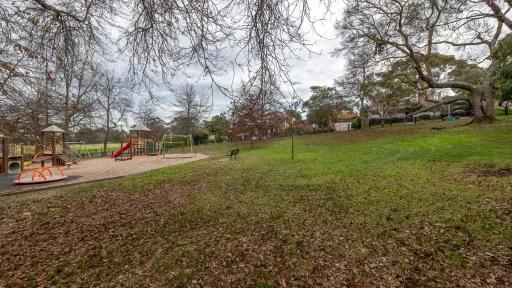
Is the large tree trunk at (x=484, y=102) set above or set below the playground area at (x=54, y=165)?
above

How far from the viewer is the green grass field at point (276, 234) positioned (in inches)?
115

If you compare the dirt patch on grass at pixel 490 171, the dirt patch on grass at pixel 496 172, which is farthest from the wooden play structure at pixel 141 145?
the dirt patch on grass at pixel 496 172

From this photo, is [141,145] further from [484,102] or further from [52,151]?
[484,102]

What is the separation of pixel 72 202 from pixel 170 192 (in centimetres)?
251

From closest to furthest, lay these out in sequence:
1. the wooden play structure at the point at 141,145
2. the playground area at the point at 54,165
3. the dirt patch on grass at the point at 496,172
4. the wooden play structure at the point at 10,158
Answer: the dirt patch on grass at the point at 496,172 < the playground area at the point at 54,165 < the wooden play structure at the point at 10,158 < the wooden play structure at the point at 141,145

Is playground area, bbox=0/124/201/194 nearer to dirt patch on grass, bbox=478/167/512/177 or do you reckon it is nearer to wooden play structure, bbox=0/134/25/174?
wooden play structure, bbox=0/134/25/174

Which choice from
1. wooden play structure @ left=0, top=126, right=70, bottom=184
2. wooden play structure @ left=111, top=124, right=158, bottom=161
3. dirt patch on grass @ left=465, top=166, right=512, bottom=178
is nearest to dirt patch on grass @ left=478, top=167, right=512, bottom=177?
dirt patch on grass @ left=465, top=166, right=512, bottom=178

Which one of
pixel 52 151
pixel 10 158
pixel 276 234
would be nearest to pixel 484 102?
pixel 276 234

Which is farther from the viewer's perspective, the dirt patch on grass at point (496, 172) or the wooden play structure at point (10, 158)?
the wooden play structure at point (10, 158)

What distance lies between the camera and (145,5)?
2.78 m

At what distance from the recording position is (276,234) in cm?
402

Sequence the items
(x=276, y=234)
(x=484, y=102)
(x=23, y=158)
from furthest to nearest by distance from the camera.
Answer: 1. (x=484, y=102)
2. (x=23, y=158)
3. (x=276, y=234)

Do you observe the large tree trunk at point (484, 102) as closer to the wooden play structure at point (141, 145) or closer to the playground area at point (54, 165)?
the playground area at point (54, 165)

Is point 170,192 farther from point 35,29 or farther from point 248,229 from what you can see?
point 35,29
